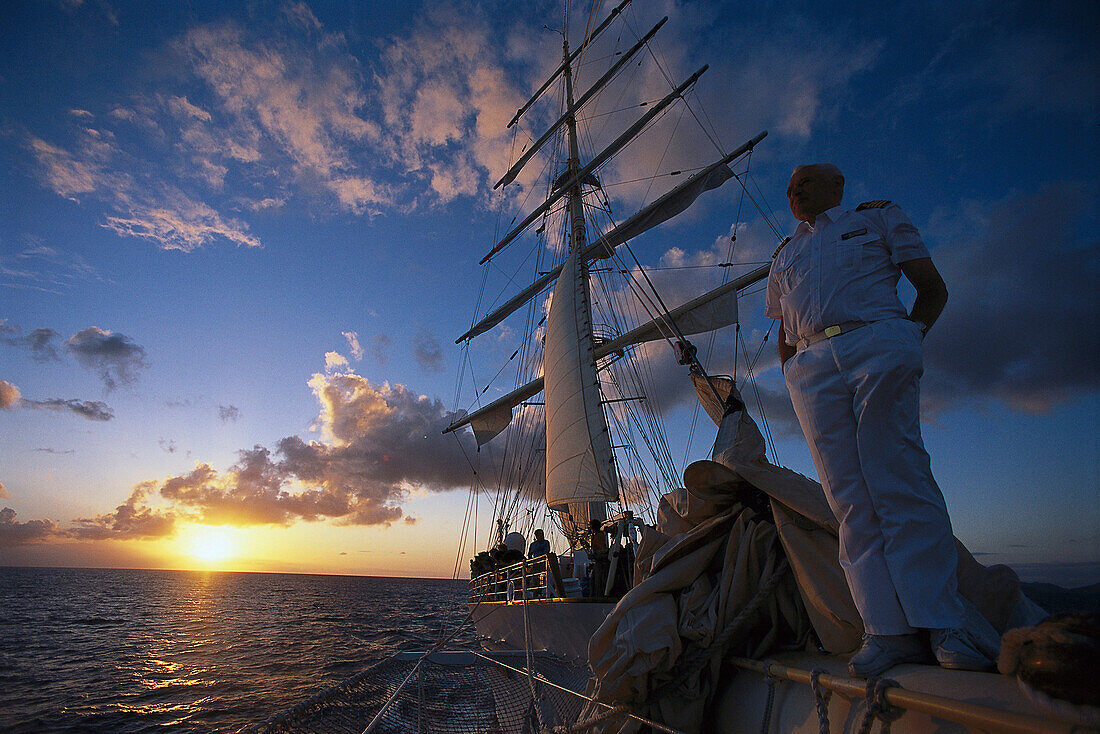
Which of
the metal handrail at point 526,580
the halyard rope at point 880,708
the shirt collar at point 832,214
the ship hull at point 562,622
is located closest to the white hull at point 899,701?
the halyard rope at point 880,708

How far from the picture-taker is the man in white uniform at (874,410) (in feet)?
4.49

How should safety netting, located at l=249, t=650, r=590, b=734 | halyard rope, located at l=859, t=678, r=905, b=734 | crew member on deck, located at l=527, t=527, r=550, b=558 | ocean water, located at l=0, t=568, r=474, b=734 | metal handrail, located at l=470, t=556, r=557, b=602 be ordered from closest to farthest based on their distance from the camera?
1. halyard rope, located at l=859, t=678, r=905, b=734
2. safety netting, located at l=249, t=650, r=590, b=734
3. metal handrail, located at l=470, t=556, r=557, b=602
4. ocean water, located at l=0, t=568, r=474, b=734
5. crew member on deck, located at l=527, t=527, r=550, b=558

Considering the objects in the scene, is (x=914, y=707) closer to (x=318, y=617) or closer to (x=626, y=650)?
(x=626, y=650)

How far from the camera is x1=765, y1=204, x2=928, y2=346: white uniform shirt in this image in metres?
1.63

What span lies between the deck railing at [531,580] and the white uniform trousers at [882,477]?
396 cm

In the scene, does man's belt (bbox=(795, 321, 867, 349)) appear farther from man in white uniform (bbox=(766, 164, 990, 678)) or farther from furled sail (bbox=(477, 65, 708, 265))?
furled sail (bbox=(477, 65, 708, 265))

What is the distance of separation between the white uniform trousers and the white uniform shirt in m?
0.09

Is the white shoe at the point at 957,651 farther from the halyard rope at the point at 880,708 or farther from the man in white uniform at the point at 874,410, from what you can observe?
the halyard rope at the point at 880,708

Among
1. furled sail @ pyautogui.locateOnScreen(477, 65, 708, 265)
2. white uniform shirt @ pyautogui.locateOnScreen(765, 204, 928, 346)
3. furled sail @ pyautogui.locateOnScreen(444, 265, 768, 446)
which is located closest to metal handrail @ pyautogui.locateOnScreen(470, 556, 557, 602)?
white uniform shirt @ pyautogui.locateOnScreen(765, 204, 928, 346)

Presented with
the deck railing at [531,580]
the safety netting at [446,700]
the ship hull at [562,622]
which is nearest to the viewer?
the safety netting at [446,700]

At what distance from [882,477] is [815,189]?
1.07m

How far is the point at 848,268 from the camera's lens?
5.52ft

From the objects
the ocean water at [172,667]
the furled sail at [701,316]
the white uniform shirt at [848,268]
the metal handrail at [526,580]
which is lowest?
the ocean water at [172,667]

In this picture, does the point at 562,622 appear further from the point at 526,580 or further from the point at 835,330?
the point at 835,330
